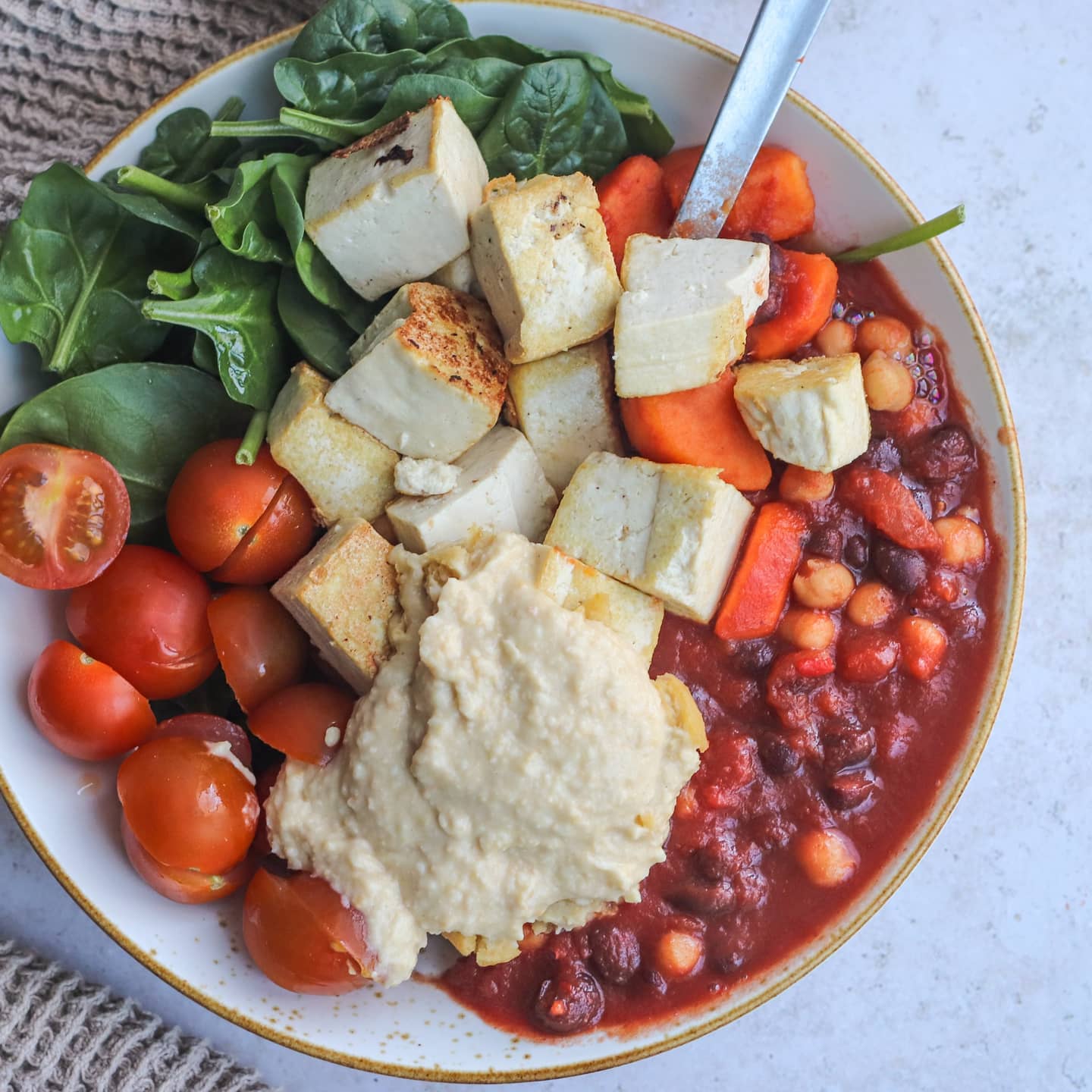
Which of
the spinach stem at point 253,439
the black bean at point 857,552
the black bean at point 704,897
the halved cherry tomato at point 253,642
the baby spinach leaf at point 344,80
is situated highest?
the baby spinach leaf at point 344,80

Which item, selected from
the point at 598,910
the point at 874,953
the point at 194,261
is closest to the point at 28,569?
the point at 194,261

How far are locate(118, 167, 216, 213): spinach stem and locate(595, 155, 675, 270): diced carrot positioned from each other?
968 mm

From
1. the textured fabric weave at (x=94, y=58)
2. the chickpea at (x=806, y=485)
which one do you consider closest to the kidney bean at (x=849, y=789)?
the chickpea at (x=806, y=485)

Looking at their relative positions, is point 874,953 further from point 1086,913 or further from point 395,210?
point 395,210

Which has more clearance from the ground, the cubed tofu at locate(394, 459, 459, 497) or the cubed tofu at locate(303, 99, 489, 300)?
the cubed tofu at locate(303, 99, 489, 300)

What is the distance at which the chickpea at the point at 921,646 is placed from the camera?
245cm

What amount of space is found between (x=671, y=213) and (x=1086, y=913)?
7.51 feet

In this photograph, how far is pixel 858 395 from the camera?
238 cm

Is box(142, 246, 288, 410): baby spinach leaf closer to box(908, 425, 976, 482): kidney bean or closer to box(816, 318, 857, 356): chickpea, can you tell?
box(816, 318, 857, 356): chickpea

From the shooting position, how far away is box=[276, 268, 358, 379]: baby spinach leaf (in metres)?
2.50

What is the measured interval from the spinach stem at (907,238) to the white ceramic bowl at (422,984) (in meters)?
0.04

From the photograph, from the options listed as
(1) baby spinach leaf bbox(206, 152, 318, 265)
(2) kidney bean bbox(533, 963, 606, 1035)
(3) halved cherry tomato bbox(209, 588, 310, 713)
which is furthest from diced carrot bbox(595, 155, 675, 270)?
(2) kidney bean bbox(533, 963, 606, 1035)

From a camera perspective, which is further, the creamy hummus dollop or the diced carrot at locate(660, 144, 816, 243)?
the diced carrot at locate(660, 144, 816, 243)

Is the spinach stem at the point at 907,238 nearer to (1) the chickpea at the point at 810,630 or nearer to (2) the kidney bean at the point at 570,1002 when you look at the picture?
(1) the chickpea at the point at 810,630
